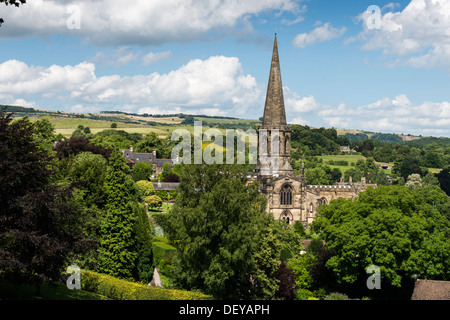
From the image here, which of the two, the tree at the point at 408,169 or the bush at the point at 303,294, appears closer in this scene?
the bush at the point at 303,294

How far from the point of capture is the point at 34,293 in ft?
74.4

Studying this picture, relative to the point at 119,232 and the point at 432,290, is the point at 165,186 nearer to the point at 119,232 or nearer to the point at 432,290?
the point at 119,232

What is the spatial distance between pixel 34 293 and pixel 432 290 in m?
22.5

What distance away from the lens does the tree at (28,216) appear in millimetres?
19094

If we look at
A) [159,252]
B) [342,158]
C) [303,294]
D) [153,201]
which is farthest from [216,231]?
[342,158]

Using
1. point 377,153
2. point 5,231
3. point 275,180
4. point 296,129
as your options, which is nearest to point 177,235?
point 5,231

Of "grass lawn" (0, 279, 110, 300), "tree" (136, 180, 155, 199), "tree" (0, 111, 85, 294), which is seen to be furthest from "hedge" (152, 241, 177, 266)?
"tree" (136, 180, 155, 199)

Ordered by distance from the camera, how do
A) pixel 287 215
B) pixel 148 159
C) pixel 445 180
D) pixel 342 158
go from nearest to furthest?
pixel 287 215
pixel 148 159
pixel 445 180
pixel 342 158

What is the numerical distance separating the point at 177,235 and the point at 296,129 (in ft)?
504

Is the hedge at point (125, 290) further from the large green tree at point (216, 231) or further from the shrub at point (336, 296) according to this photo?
the shrub at point (336, 296)

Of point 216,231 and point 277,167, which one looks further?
point 277,167

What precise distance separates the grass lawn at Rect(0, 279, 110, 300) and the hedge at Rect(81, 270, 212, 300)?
3.94ft

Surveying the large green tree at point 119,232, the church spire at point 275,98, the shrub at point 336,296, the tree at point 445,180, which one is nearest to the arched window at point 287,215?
the church spire at point 275,98
